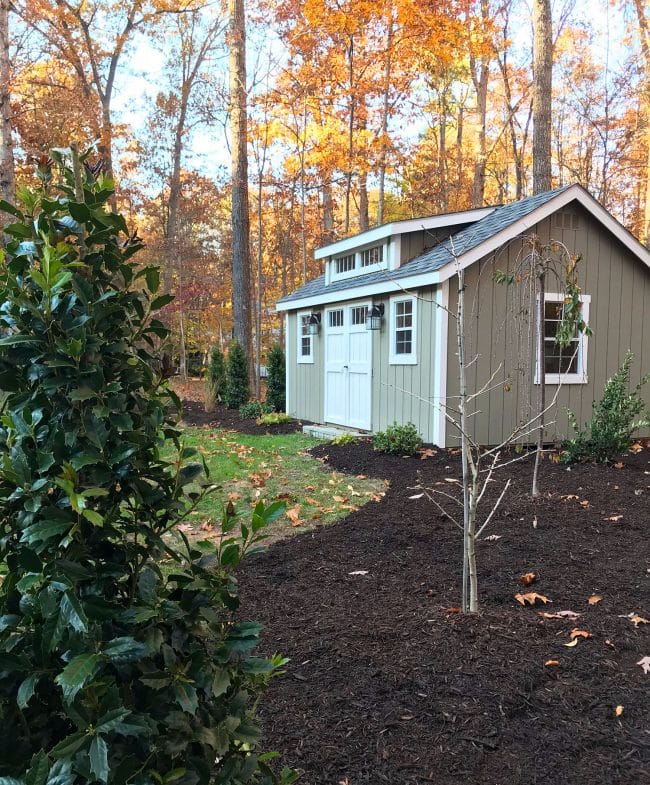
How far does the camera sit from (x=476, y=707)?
238cm

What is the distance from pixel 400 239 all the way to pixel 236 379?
21.3ft

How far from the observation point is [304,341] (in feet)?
42.1

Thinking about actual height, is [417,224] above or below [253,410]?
above

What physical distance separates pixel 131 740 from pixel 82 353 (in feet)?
2.39

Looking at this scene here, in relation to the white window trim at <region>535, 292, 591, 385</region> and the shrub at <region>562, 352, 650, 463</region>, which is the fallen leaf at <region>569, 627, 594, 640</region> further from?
the white window trim at <region>535, 292, 591, 385</region>

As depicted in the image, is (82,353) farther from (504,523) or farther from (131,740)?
(504,523)

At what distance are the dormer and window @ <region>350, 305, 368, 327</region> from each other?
720mm

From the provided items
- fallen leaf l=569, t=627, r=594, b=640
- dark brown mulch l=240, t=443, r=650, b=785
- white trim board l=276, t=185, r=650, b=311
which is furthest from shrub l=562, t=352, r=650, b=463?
fallen leaf l=569, t=627, r=594, b=640

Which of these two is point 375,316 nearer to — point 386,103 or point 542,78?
point 542,78

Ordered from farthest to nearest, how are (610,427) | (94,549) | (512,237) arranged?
(512,237) < (610,427) < (94,549)

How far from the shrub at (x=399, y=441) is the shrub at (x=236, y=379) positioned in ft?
23.9

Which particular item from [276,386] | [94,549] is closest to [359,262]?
[276,386]

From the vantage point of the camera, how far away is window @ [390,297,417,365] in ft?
Answer: 30.2

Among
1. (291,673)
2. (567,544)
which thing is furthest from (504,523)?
(291,673)
